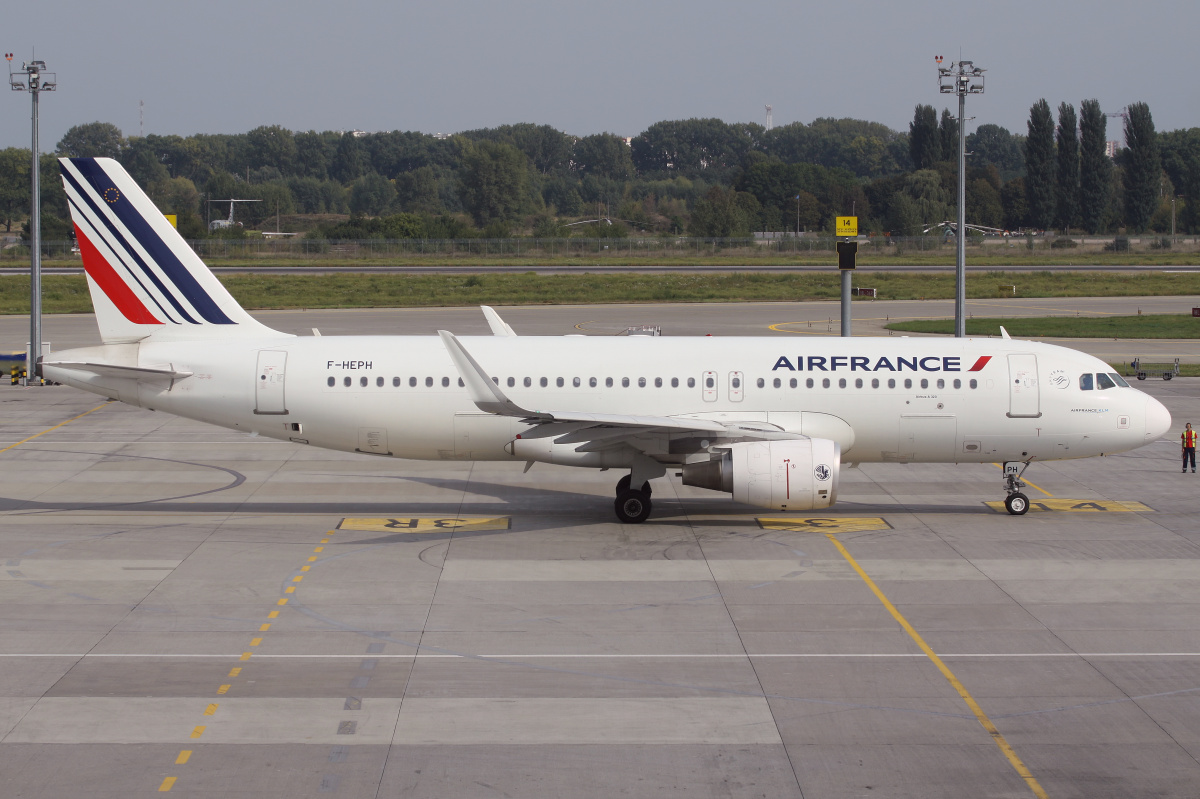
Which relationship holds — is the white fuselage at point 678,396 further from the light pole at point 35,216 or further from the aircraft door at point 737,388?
the light pole at point 35,216

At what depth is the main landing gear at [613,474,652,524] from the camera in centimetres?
2498

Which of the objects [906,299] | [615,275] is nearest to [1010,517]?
[906,299]

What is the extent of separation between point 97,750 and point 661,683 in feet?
23.3

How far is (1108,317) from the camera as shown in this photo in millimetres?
70500

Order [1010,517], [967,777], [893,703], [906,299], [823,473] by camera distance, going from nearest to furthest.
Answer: [967,777] → [893,703] → [823,473] → [1010,517] → [906,299]

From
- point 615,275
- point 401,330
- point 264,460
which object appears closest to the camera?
point 264,460

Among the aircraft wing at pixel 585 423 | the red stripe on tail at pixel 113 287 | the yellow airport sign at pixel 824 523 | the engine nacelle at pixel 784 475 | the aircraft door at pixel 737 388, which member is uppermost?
the red stripe on tail at pixel 113 287

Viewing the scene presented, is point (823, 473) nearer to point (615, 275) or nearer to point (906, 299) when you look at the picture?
point (906, 299)

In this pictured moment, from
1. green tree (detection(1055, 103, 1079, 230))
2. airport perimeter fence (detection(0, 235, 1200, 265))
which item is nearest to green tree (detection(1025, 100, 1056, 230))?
green tree (detection(1055, 103, 1079, 230))

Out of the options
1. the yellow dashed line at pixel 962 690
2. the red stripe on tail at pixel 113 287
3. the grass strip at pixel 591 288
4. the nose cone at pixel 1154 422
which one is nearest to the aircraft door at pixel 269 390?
the red stripe on tail at pixel 113 287

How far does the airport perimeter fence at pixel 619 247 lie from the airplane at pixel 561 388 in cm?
10217

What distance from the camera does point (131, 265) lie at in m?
25.9

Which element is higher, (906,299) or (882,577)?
(906,299)

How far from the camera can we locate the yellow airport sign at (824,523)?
2456 cm
